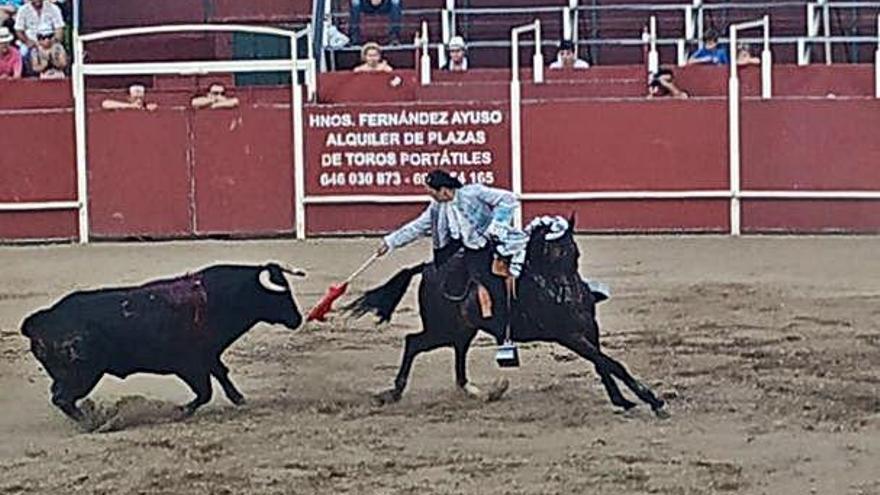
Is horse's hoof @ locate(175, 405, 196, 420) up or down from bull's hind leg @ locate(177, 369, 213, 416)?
down

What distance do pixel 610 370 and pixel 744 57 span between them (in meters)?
9.69

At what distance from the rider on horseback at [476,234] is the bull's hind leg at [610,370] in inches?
13.2

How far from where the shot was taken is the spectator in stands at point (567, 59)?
17953 millimetres

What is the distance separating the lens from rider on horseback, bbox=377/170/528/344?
26.9 ft

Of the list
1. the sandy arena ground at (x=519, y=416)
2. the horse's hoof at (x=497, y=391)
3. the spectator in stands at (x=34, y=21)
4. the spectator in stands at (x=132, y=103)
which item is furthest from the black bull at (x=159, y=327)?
the spectator in stands at (x=34, y=21)

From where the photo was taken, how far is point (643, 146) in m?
16.5

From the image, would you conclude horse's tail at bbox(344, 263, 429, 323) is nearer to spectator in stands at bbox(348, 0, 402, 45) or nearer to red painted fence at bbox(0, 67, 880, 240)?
red painted fence at bbox(0, 67, 880, 240)

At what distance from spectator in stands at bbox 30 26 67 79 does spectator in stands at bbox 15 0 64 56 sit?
0.72ft

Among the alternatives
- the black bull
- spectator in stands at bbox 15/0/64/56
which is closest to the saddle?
the black bull

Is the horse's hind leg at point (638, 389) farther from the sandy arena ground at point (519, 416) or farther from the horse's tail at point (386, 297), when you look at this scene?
the horse's tail at point (386, 297)

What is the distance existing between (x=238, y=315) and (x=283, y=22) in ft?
44.4

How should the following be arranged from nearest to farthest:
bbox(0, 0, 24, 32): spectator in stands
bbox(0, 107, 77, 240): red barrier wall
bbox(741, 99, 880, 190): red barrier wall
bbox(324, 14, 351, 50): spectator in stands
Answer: bbox(741, 99, 880, 190): red barrier wall, bbox(0, 107, 77, 240): red barrier wall, bbox(0, 0, 24, 32): spectator in stands, bbox(324, 14, 351, 50): spectator in stands

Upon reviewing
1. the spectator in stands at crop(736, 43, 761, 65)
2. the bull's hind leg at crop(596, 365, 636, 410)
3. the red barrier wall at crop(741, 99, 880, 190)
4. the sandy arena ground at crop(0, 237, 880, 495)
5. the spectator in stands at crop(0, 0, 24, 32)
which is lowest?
the sandy arena ground at crop(0, 237, 880, 495)

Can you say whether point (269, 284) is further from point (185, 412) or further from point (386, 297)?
point (185, 412)
